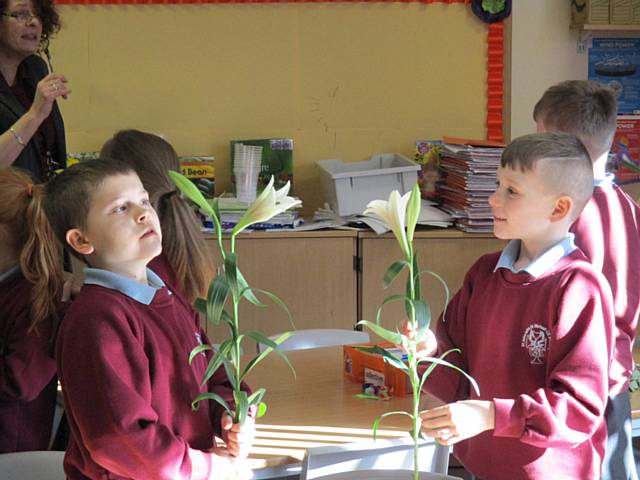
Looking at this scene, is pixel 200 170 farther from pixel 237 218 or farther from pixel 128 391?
pixel 128 391

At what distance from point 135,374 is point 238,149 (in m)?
2.73

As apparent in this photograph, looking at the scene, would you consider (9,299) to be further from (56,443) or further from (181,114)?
(181,114)

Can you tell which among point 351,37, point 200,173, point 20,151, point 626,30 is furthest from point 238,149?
point 626,30

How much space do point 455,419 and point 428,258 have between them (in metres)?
2.52

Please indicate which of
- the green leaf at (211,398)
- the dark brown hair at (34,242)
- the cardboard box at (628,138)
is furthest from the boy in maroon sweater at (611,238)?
the cardboard box at (628,138)

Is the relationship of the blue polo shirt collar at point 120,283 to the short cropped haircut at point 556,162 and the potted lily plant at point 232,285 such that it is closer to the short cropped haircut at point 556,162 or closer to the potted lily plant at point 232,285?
the potted lily plant at point 232,285

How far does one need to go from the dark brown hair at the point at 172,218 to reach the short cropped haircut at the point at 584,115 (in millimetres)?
971

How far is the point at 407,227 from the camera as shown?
1.62m

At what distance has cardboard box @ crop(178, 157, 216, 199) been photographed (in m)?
4.37

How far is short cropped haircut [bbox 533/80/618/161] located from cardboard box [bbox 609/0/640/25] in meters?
1.97

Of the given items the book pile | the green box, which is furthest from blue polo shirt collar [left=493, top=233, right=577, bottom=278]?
the green box

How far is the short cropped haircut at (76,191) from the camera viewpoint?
1.83 meters

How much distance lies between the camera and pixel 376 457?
204 cm

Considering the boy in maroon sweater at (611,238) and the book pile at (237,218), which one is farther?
the book pile at (237,218)
